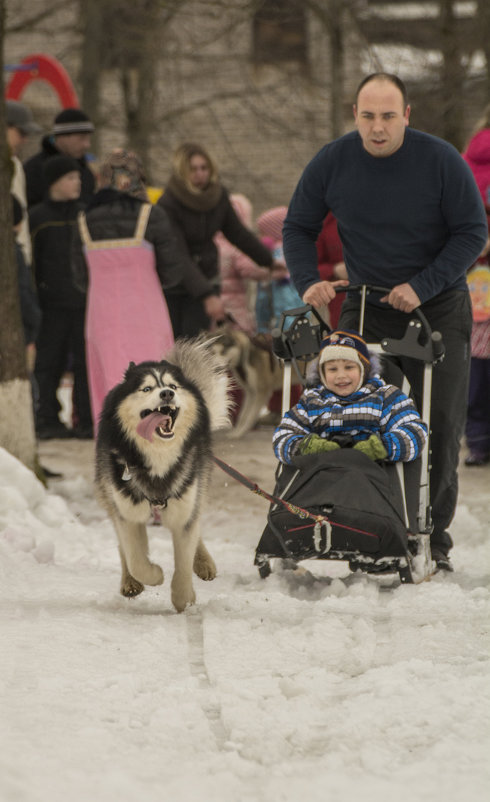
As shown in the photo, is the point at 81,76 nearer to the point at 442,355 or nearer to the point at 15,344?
the point at 15,344

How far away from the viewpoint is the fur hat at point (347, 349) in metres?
4.78

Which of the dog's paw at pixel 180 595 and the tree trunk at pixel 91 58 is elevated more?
the tree trunk at pixel 91 58

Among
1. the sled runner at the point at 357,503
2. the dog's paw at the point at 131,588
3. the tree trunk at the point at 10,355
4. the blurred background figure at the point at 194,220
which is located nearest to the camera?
the sled runner at the point at 357,503

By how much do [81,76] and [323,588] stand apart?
13731 millimetres

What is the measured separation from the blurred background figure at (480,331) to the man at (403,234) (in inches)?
115

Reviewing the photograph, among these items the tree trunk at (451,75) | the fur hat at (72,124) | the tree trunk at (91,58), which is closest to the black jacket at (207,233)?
the fur hat at (72,124)

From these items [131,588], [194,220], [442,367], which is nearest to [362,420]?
[442,367]

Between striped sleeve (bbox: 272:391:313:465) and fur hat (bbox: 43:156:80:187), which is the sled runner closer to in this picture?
striped sleeve (bbox: 272:391:313:465)

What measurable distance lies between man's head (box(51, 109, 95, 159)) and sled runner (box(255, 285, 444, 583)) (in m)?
4.89

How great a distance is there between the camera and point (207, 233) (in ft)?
27.5

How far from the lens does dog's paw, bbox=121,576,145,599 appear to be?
4.73 metres

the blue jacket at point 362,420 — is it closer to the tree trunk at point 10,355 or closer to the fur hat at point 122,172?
the fur hat at point 122,172

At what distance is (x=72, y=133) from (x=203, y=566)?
5.21m

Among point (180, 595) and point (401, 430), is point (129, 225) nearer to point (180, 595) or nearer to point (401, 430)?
point (401, 430)
